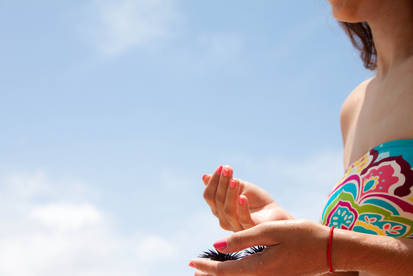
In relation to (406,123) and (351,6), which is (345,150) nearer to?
(406,123)

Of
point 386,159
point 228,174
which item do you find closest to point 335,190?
point 386,159

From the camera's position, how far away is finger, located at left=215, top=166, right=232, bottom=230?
2240 millimetres

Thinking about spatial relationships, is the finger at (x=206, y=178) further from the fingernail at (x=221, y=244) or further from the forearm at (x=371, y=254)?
the forearm at (x=371, y=254)

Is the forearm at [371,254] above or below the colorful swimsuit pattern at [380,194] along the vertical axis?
below

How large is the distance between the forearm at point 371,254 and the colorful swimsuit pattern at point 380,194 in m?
0.33

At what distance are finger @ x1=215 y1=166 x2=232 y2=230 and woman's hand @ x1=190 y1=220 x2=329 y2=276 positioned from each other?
0.69 metres

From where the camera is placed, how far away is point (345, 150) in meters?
2.80

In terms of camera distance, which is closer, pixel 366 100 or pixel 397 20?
pixel 397 20

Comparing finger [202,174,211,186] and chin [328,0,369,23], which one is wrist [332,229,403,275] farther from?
chin [328,0,369,23]

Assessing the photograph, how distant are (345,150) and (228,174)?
3.05 feet

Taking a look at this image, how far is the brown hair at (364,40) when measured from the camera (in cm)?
316

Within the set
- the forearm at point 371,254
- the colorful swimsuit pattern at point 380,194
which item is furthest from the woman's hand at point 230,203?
the forearm at point 371,254

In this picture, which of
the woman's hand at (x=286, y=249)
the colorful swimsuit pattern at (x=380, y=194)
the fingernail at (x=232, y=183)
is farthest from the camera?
the fingernail at (x=232, y=183)

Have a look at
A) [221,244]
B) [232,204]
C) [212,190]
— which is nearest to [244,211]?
[232,204]
